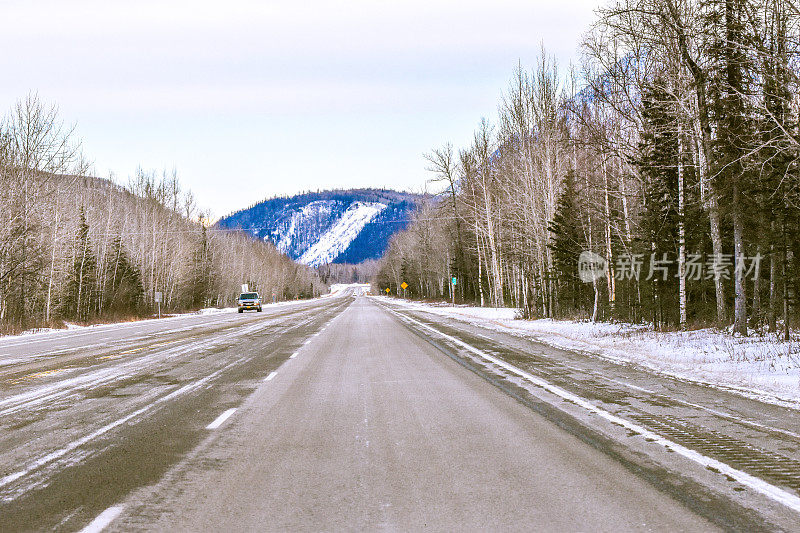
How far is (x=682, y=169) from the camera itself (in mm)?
20828

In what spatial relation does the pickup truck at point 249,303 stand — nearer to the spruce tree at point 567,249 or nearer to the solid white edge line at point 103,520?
the spruce tree at point 567,249

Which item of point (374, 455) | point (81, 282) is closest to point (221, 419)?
point (374, 455)

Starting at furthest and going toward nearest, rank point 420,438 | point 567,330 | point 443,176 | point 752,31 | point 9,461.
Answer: point 443,176 → point 567,330 → point 752,31 → point 420,438 → point 9,461

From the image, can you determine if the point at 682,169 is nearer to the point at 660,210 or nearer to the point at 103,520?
the point at 660,210

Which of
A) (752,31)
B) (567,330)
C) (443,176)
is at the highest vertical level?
(443,176)

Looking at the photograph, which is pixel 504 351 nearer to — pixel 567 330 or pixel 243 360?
pixel 243 360

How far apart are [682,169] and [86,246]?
4633 centimetres

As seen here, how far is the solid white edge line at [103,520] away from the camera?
4035 mm

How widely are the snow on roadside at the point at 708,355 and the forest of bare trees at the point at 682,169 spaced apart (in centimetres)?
114

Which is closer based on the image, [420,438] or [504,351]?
[420,438]

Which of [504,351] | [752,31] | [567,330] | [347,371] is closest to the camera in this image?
[347,371]

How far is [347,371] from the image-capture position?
12789mm

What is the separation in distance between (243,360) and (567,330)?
14452 mm

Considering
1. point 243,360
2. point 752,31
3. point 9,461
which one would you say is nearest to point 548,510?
point 9,461
